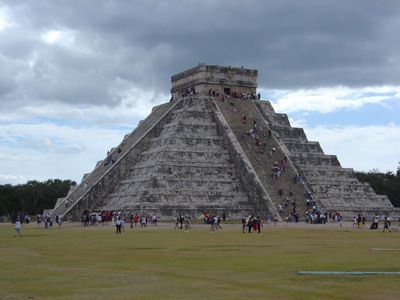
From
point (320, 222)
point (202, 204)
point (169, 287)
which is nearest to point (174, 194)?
point (202, 204)

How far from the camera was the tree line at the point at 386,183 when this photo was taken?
2817 inches

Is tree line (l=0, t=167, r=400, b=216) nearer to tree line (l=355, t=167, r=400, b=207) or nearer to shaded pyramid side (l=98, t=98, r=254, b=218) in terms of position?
tree line (l=355, t=167, r=400, b=207)

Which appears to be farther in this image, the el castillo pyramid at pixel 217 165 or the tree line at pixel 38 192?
the tree line at pixel 38 192

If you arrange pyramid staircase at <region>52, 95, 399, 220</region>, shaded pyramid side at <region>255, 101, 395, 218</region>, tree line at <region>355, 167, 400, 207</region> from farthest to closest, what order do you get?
tree line at <region>355, 167, 400, 207</region> → shaded pyramid side at <region>255, 101, 395, 218</region> → pyramid staircase at <region>52, 95, 399, 220</region>

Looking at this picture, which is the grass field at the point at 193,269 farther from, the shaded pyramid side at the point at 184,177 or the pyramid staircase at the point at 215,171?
the pyramid staircase at the point at 215,171

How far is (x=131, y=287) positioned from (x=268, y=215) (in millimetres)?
31197

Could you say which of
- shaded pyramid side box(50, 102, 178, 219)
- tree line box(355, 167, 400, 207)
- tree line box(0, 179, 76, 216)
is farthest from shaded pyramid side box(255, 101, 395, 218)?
A: tree line box(0, 179, 76, 216)

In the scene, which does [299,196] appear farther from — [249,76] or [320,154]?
[249,76]

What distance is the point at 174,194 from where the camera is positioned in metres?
44.4

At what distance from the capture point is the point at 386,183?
76.7 metres

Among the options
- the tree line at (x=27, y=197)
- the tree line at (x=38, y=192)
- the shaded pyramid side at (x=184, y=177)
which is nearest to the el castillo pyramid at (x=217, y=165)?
the shaded pyramid side at (x=184, y=177)

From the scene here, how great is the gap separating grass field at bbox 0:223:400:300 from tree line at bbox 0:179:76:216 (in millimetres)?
53329

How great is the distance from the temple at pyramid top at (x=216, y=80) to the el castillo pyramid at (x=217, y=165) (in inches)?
3.3

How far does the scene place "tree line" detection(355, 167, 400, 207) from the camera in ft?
235
